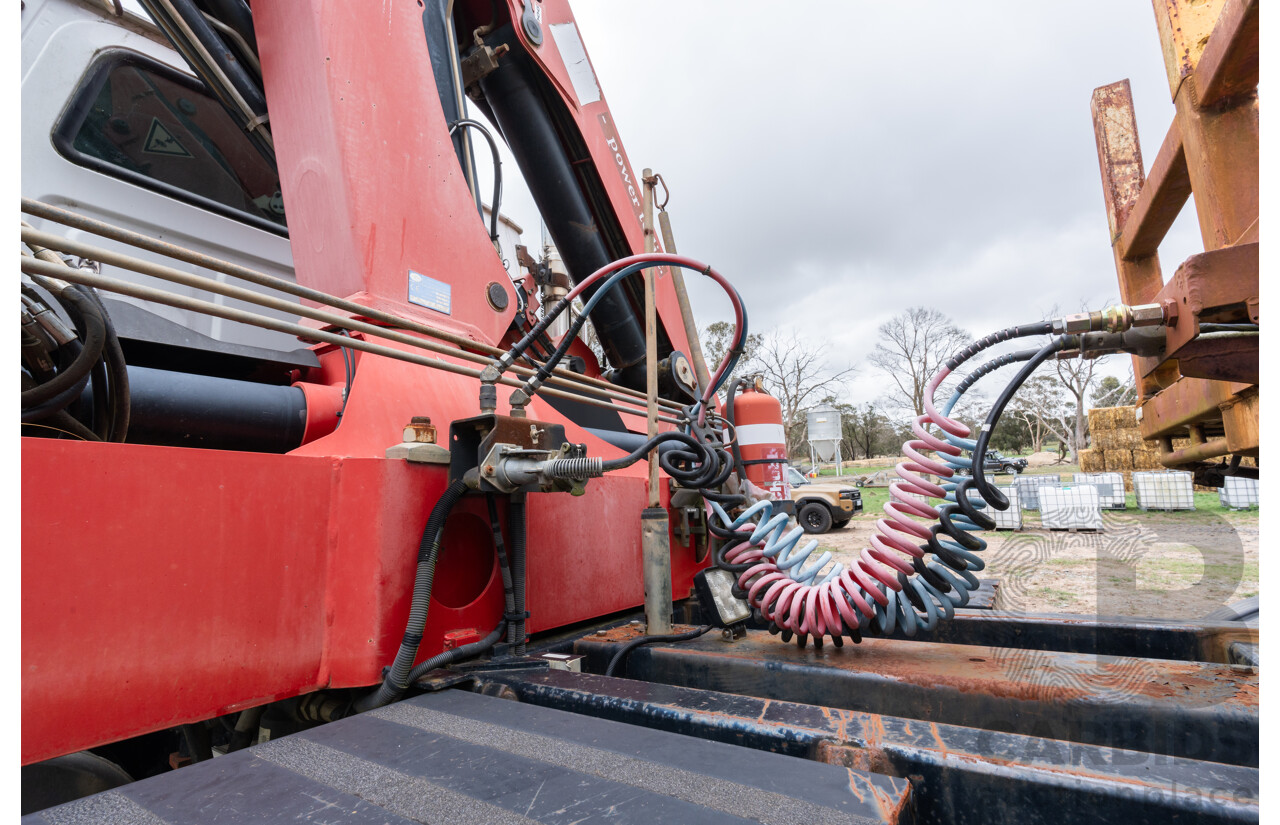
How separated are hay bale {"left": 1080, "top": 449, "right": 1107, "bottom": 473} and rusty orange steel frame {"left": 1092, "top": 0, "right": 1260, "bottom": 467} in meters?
18.5

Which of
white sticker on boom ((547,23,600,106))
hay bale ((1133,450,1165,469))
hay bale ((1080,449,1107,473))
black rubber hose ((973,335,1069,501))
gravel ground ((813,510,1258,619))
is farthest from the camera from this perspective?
hay bale ((1080,449,1107,473))

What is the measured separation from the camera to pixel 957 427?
135 centimetres

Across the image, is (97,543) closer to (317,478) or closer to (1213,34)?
(317,478)

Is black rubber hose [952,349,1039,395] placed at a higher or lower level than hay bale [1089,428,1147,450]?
lower

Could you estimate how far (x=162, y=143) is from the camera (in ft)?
8.03

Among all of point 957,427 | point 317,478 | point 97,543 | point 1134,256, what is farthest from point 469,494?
point 1134,256

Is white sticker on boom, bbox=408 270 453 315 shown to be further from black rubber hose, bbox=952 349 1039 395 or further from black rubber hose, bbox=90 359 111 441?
black rubber hose, bbox=952 349 1039 395

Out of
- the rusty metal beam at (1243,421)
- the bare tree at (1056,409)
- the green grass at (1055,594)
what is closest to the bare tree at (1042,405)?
the bare tree at (1056,409)

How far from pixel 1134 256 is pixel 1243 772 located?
1.93 meters

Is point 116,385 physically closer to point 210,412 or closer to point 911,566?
point 210,412

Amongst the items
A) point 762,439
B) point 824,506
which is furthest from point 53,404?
point 824,506

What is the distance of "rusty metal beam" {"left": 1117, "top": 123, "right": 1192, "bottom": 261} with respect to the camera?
5.26 ft

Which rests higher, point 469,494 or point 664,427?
point 664,427

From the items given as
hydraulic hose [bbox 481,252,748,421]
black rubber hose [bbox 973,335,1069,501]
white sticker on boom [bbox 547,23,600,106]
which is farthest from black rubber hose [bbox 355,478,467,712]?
white sticker on boom [bbox 547,23,600,106]
